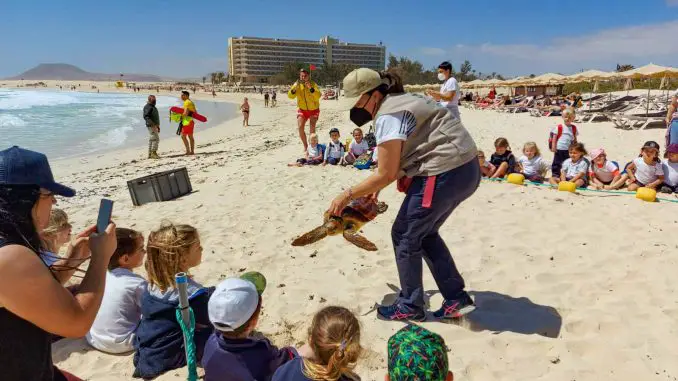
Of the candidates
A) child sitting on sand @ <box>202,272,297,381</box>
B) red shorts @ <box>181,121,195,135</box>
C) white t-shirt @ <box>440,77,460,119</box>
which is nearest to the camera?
child sitting on sand @ <box>202,272,297,381</box>

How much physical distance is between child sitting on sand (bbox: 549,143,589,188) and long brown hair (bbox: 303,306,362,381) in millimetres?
6392

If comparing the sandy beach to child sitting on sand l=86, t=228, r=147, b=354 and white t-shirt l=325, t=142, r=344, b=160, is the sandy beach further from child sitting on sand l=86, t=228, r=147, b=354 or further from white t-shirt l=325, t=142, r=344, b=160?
white t-shirt l=325, t=142, r=344, b=160

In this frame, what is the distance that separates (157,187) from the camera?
23.8ft

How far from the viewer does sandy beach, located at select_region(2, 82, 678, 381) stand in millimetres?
2938

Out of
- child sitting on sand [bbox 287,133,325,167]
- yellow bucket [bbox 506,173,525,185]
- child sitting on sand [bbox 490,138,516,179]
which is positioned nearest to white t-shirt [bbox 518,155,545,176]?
child sitting on sand [bbox 490,138,516,179]

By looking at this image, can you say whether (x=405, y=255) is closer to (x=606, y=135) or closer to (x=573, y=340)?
(x=573, y=340)

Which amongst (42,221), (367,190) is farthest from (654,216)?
(42,221)

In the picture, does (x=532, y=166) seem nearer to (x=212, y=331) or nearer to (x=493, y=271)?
(x=493, y=271)

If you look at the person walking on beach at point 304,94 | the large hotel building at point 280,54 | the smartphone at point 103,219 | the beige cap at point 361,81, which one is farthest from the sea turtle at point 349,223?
the large hotel building at point 280,54

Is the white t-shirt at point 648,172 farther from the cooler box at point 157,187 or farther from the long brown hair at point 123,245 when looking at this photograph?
the cooler box at point 157,187

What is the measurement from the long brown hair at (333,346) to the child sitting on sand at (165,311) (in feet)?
3.69

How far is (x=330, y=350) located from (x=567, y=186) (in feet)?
19.9

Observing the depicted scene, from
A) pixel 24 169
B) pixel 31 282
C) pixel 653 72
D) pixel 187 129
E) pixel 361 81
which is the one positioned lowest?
pixel 187 129

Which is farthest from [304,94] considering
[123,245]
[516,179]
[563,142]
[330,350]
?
[330,350]
